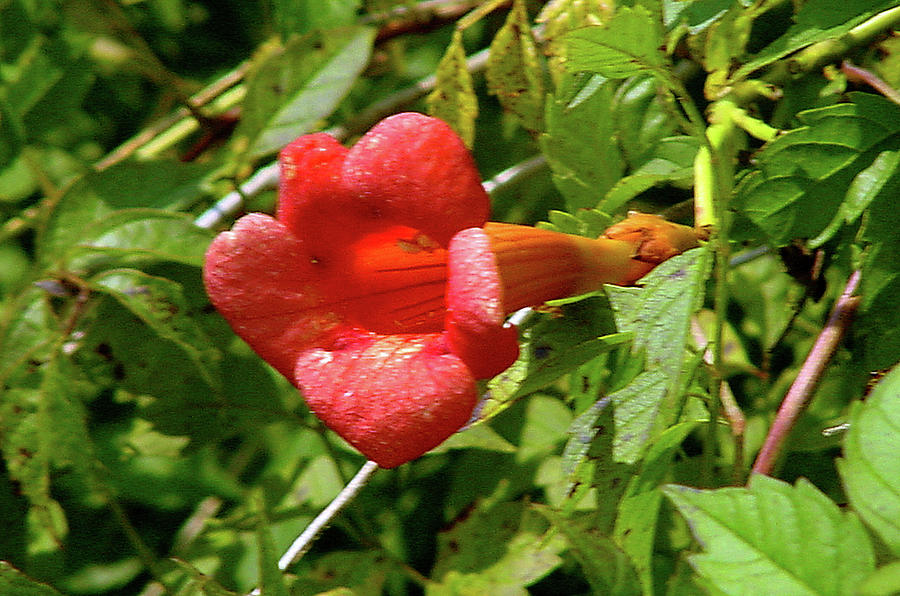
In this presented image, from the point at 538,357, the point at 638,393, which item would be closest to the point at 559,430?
the point at 538,357

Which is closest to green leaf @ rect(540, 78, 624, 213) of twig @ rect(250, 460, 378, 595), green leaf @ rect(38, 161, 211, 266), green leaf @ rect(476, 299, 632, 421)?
green leaf @ rect(476, 299, 632, 421)

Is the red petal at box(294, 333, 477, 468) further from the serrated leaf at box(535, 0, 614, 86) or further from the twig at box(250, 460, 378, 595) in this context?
the serrated leaf at box(535, 0, 614, 86)

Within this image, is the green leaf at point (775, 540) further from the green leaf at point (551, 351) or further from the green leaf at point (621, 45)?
the green leaf at point (621, 45)

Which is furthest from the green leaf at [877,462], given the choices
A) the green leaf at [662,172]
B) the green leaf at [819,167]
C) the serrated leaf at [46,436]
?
the serrated leaf at [46,436]


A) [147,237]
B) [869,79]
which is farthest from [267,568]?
[869,79]

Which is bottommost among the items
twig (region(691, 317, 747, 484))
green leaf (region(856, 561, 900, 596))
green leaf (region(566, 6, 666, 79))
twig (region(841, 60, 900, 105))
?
twig (region(691, 317, 747, 484))

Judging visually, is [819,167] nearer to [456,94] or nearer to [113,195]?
[456,94]
